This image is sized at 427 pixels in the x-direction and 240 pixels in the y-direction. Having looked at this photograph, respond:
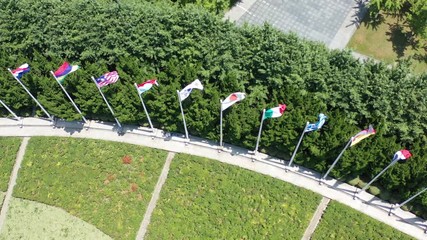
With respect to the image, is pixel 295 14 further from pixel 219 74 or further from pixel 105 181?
pixel 105 181

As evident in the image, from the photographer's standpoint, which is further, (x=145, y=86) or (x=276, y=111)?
(x=145, y=86)

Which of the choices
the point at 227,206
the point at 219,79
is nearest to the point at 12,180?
the point at 227,206

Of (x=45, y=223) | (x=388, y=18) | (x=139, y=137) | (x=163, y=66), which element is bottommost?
(x=45, y=223)

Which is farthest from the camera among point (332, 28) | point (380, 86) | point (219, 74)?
point (332, 28)

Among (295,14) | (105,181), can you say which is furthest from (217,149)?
(295,14)

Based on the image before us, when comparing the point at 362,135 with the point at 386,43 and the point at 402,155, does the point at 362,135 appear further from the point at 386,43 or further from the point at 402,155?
the point at 386,43

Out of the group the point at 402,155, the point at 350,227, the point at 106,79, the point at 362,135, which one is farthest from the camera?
the point at 106,79

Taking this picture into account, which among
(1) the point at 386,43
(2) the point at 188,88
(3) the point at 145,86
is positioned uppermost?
(1) the point at 386,43
